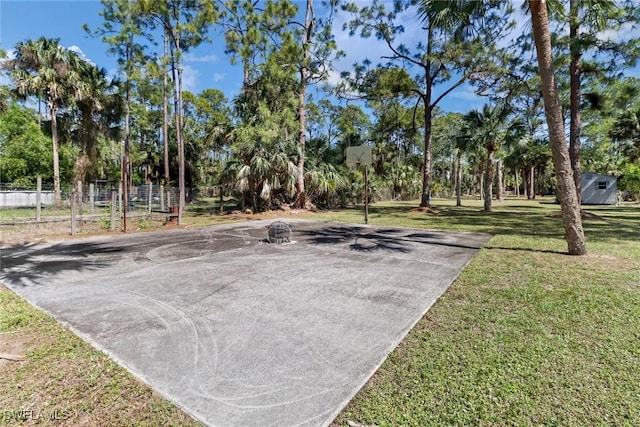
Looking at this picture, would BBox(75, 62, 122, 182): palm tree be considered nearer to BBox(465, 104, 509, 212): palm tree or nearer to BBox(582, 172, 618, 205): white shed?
BBox(465, 104, 509, 212): palm tree

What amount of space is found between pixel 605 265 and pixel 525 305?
3079 millimetres

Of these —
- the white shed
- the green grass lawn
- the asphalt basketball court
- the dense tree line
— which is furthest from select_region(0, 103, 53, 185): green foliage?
the white shed

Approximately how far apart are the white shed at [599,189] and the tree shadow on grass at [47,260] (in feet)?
108

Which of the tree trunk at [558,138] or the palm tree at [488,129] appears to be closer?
the tree trunk at [558,138]

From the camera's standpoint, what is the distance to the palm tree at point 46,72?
48.6ft

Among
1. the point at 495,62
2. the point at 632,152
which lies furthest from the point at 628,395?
the point at 632,152

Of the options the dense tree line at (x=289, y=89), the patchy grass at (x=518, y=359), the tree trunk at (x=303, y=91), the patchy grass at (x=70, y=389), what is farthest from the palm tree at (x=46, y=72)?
the patchy grass at (x=518, y=359)

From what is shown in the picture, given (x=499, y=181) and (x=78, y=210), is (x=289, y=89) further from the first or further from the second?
(x=499, y=181)

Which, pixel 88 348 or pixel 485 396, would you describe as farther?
pixel 88 348

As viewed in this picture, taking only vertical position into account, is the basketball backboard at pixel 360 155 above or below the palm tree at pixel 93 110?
below

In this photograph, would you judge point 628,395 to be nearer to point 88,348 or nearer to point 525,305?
point 525,305

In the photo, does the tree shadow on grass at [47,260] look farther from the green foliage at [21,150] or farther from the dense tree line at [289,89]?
the green foliage at [21,150]

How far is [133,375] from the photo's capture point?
7.59 ft

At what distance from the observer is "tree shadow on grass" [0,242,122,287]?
482 cm
